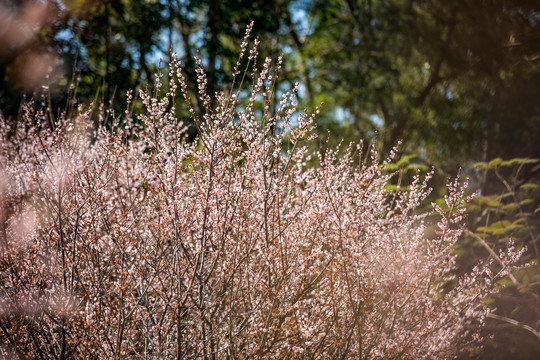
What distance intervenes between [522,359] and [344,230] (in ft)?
11.4

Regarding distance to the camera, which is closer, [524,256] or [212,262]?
[212,262]

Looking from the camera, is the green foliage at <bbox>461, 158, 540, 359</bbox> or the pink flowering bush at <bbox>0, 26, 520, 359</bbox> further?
the green foliage at <bbox>461, 158, 540, 359</bbox>

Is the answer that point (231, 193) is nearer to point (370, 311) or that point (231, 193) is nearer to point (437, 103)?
point (370, 311)

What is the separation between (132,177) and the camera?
4.37 meters

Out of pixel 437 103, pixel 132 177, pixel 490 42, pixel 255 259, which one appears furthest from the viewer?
pixel 437 103

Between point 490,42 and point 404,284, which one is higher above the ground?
point 490,42

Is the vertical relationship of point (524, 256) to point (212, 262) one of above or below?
above

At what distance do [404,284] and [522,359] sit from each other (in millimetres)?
3118

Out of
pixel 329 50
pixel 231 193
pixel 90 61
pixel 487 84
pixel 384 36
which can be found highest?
pixel 329 50

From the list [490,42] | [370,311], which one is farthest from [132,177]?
[490,42]

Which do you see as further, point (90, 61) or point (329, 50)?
→ point (329, 50)

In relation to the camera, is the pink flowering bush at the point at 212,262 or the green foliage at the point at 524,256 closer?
the pink flowering bush at the point at 212,262

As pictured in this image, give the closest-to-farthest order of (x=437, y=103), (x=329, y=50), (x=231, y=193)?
(x=231, y=193) < (x=437, y=103) < (x=329, y=50)

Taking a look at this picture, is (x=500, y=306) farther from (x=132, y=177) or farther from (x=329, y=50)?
(x=329, y=50)
